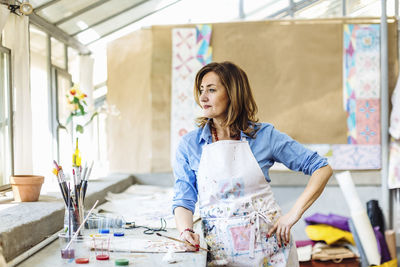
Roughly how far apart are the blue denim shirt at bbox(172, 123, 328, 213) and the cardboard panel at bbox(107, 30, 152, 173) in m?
2.78

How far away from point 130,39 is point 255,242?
345 cm

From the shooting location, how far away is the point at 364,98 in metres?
4.51

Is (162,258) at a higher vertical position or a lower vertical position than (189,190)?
lower

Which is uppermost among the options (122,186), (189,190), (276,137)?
(276,137)

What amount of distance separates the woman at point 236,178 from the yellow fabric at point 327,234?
7.39 feet

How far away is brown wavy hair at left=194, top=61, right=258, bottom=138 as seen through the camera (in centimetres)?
187

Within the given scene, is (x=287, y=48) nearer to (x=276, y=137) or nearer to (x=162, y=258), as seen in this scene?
(x=276, y=137)

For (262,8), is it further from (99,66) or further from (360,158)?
(99,66)

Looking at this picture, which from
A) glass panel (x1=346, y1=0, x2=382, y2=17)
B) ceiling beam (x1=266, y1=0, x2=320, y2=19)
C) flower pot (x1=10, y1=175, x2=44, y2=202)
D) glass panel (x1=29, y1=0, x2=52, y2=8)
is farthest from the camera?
ceiling beam (x1=266, y1=0, x2=320, y2=19)

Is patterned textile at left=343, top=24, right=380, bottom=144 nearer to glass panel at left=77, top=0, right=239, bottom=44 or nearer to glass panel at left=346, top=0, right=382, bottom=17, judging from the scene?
glass panel at left=346, top=0, right=382, bottom=17

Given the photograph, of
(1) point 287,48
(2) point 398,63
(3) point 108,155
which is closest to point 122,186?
(3) point 108,155

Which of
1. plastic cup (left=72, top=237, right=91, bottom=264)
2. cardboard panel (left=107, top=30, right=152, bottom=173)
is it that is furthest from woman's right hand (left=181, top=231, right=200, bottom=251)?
cardboard panel (left=107, top=30, right=152, bottom=173)

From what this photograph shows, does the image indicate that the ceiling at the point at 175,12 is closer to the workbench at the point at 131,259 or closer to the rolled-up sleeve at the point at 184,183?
the rolled-up sleeve at the point at 184,183

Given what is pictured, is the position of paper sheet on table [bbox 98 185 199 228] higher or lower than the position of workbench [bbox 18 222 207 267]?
lower
